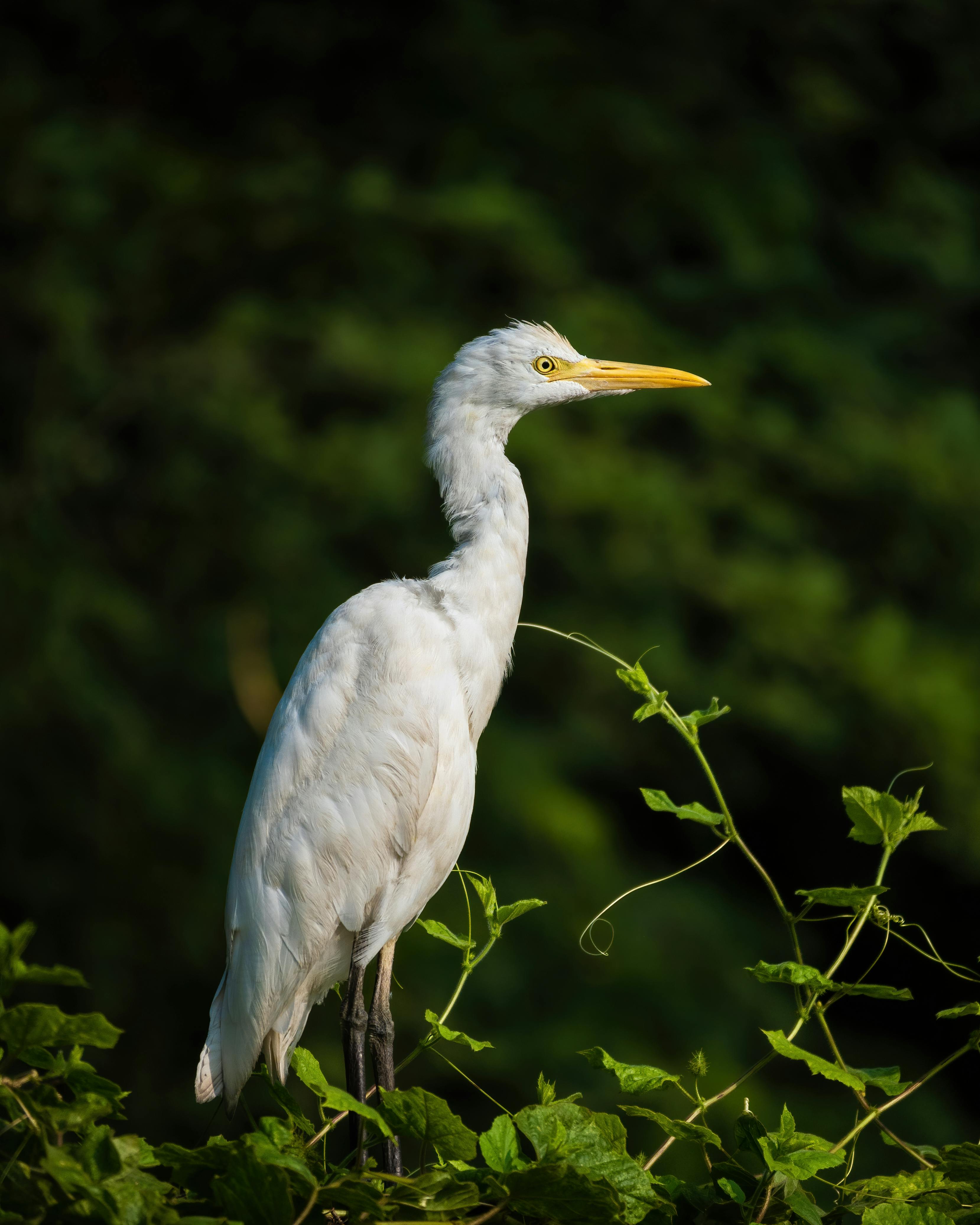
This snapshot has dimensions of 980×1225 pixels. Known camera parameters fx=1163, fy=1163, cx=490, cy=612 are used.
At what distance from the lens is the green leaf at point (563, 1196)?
935mm

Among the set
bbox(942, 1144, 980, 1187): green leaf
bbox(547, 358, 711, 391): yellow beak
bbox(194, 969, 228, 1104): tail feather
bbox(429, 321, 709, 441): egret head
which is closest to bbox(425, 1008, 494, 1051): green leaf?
bbox(942, 1144, 980, 1187): green leaf

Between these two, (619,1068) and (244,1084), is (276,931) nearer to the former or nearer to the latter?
(244,1084)

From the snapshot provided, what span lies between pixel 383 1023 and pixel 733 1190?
2.84 feet

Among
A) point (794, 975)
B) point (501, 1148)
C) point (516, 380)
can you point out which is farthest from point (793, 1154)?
point (516, 380)

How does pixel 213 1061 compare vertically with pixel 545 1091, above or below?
below

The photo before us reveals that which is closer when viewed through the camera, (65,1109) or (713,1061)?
(65,1109)

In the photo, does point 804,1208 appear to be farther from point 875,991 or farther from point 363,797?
point 363,797

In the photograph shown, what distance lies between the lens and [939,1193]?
3.41 feet

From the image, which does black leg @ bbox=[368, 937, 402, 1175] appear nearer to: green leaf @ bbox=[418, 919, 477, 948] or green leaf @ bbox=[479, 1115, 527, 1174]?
green leaf @ bbox=[418, 919, 477, 948]

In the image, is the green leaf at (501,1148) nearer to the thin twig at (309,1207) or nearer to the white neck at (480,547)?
the thin twig at (309,1207)

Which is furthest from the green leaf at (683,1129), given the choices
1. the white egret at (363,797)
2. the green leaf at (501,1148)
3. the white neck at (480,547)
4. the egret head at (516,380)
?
the egret head at (516,380)

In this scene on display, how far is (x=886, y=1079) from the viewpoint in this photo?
3.65 ft

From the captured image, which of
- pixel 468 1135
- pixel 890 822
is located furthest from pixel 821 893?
pixel 468 1135

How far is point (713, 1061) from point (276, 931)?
2.45 metres
